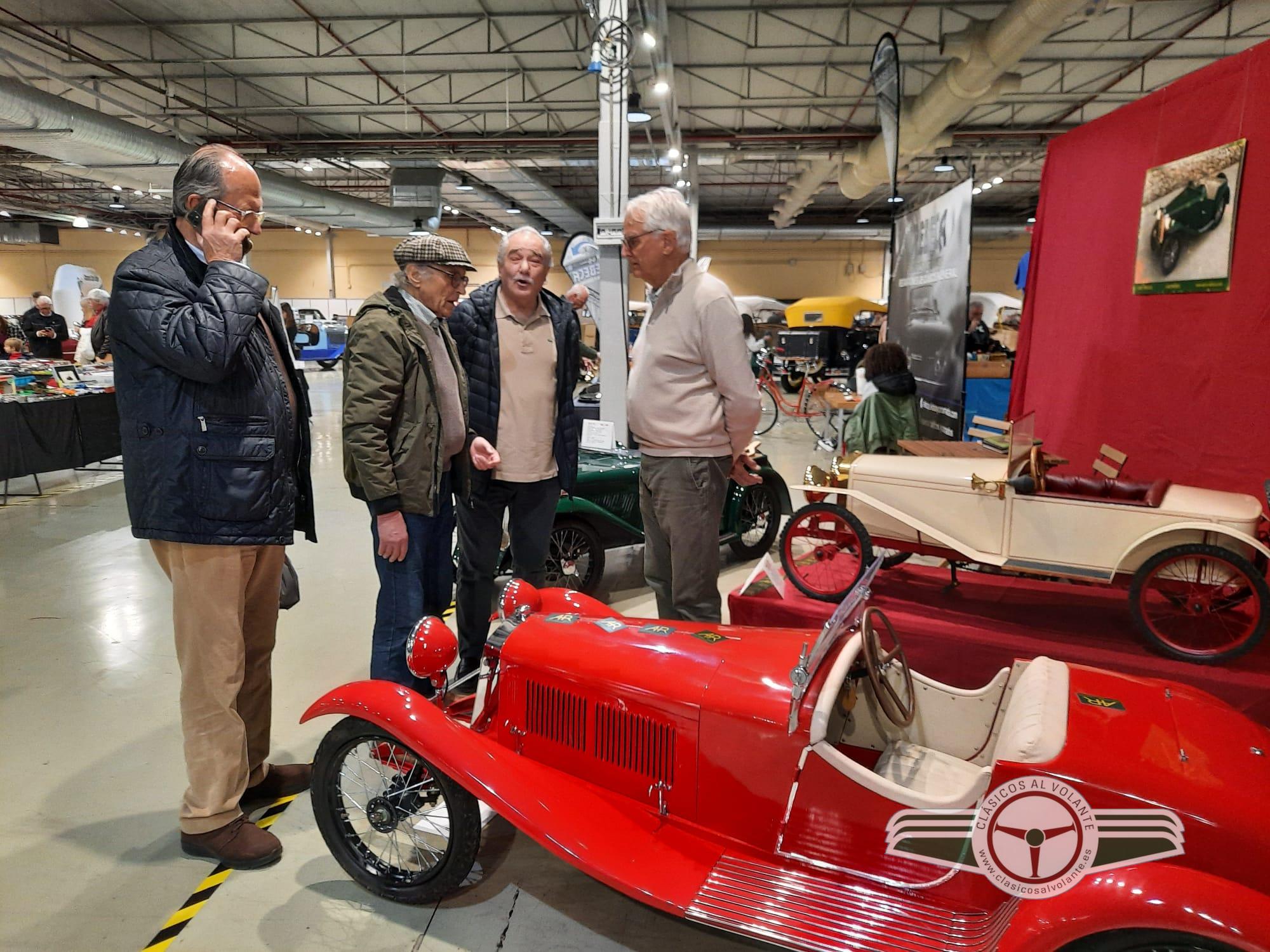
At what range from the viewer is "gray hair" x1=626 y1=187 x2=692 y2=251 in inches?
107

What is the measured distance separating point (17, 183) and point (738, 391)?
24.6 metres

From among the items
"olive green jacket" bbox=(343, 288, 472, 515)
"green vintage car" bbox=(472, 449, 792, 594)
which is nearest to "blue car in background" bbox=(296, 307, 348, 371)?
"green vintage car" bbox=(472, 449, 792, 594)

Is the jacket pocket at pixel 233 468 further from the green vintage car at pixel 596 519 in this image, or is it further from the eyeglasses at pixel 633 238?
the green vintage car at pixel 596 519

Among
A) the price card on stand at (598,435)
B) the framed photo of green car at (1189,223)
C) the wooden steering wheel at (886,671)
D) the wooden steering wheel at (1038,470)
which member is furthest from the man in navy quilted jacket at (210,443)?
the framed photo of green car at (1189,223)

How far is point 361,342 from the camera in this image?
8.35ft

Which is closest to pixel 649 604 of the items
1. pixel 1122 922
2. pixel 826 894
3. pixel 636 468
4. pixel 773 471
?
pixel 636 468

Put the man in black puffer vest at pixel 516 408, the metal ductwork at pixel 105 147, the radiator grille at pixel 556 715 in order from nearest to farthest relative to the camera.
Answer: the radiator grille at pixel 556 715
the man in black puffer vest at pixel 516 408
the metal ductwork at pixel 105 147

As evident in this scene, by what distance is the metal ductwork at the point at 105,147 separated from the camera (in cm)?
918

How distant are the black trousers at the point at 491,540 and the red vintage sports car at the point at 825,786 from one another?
0.78m

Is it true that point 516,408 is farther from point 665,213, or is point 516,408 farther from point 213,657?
point 213,657

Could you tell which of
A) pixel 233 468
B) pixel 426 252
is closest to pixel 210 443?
pixel 233 468

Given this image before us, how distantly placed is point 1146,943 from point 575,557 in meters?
3.35

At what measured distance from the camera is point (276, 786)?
266 centimetres

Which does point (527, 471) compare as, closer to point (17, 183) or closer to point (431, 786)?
point (431, 786)
